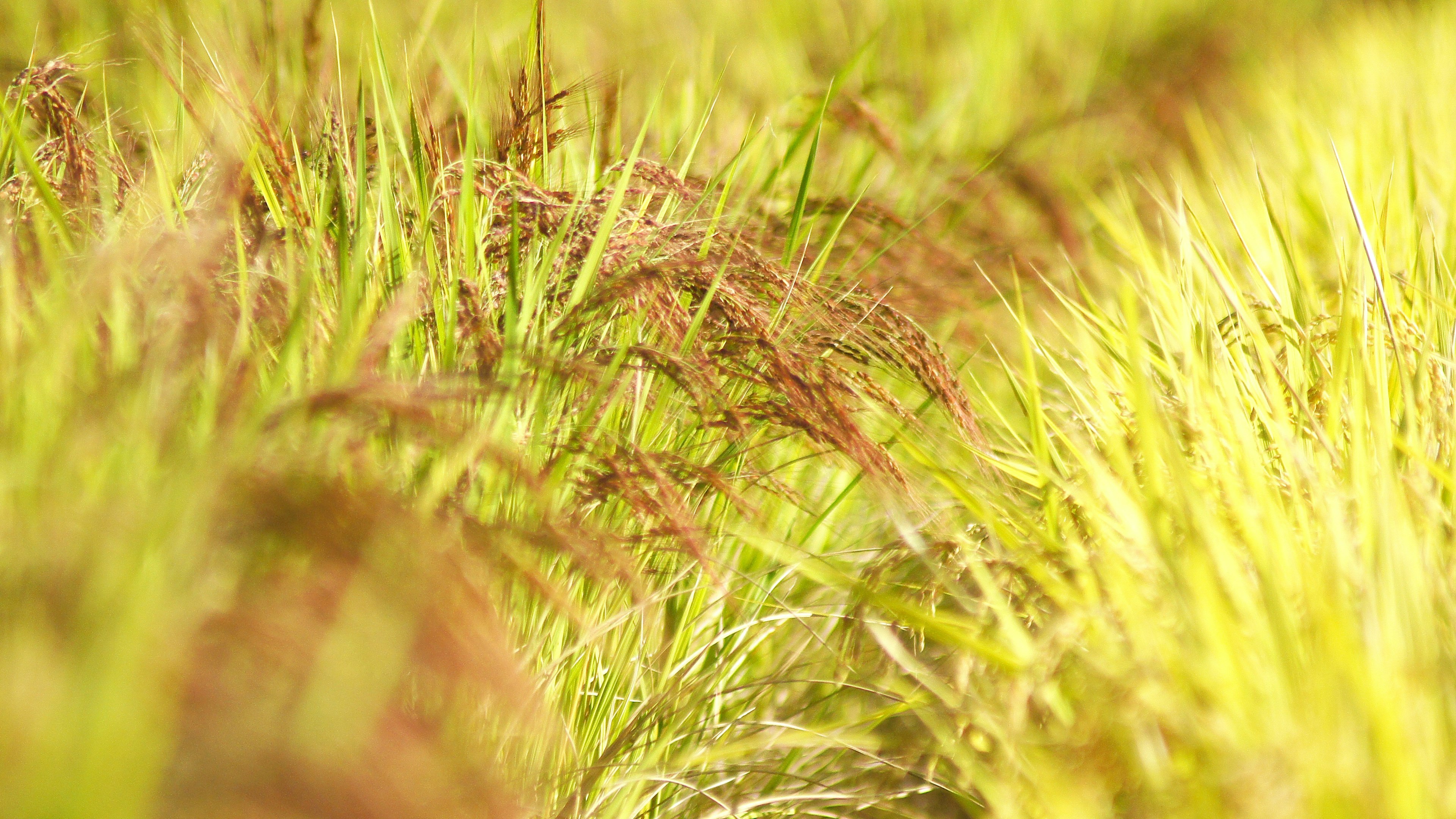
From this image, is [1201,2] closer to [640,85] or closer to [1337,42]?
[1337,42]

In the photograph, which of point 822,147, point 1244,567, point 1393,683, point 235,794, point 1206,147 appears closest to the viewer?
point 235,794

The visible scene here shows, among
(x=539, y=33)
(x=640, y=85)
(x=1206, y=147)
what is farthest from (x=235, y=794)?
(x=1206, y=147)

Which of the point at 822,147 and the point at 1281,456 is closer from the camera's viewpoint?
the point at 1281,456

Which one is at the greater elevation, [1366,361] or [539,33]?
[539,33]

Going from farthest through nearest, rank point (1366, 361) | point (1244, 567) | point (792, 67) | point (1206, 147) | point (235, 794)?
point (792, 67), point (1206, 147), point (1366, 361), point (1244, 567), point (235, 794)

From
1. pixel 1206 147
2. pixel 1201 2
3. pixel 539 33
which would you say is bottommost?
pixel 1206 147

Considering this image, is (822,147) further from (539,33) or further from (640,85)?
(539,33)
